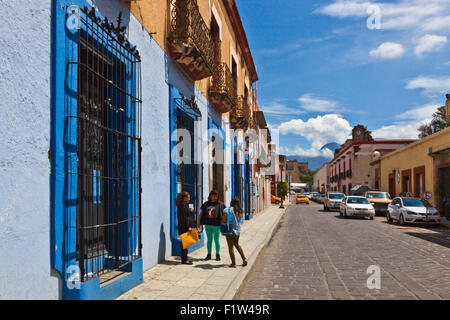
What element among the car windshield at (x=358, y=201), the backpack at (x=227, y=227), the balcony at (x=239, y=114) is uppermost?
the balcony at (x=239, y=114)

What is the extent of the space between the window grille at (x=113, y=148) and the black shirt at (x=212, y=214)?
2378 mm

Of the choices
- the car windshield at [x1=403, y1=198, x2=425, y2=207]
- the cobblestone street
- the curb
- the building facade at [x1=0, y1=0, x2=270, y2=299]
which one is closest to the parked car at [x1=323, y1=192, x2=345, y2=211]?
the car windshield at [x1=403, y1=198, x2=425, y2=207]

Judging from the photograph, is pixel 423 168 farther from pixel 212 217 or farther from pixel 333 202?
pixel 212 217

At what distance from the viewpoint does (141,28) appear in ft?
23.7

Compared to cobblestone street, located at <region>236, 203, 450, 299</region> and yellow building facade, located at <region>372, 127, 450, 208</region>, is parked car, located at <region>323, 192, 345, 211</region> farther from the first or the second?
cobblestone street, located at <region>236, 203, 450, 299</region>

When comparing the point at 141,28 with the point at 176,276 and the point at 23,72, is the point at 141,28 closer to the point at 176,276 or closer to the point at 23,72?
the point at 23,72

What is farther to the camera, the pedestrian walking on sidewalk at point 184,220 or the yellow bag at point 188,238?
the pedestrian walking on sidewalk at point 184,220

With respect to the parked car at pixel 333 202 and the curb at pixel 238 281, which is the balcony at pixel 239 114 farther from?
the parked car at pixel 333 202

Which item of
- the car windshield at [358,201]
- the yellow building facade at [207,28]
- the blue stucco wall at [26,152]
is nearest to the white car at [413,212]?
the car windshield at [358,201]

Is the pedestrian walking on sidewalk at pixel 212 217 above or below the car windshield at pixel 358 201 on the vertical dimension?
above

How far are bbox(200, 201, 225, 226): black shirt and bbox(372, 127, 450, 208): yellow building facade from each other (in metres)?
17.9

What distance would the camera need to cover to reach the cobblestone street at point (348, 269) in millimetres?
6078

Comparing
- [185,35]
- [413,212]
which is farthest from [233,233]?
[413,212]
